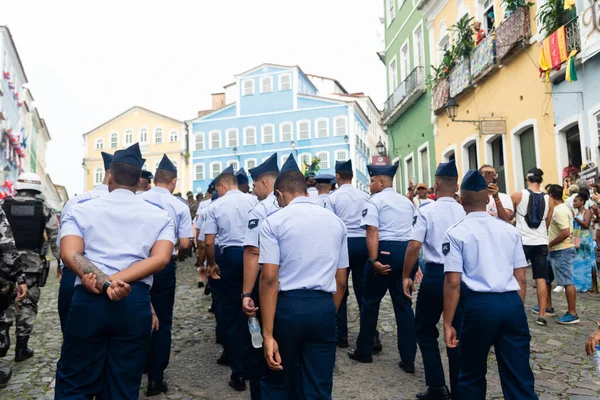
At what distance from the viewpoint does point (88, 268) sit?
127 inches

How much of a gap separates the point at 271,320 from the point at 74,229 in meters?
1.37

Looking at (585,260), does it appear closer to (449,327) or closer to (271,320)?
(449,327)

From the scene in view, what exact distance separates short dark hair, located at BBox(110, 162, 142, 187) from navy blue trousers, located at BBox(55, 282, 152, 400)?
26.7 inches

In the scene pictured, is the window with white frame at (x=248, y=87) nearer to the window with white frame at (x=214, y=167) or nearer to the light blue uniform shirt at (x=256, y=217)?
the window with white frame at (x=214, y=167)

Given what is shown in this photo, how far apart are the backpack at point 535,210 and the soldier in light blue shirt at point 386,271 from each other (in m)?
2.45

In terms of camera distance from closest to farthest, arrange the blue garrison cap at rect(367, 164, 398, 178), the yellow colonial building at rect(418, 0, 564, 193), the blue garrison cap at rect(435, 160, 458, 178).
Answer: the blue garrison cap at rect(435, 160, 458, 178), the blue garrison cap at rect(367, 164, 398, 178), the yellow colonial building at rect(418, 0, 564, 193)

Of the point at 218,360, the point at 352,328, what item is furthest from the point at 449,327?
the point at 352,328

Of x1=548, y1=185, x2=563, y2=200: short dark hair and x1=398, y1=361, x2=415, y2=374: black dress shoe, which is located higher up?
x1=548, y1=185, x2=563, y2=200: short dark hair

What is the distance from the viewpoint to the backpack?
747 centimetres

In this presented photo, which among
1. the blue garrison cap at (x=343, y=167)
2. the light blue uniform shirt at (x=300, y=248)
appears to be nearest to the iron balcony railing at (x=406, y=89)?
the blue garrison cap at (x=343, y=167)

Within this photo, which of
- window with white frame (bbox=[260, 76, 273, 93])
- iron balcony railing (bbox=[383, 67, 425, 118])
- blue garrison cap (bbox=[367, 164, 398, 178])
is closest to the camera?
blue garrison cap (bbox=[367, 164, 398, 178])

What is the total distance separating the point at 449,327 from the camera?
4.04m

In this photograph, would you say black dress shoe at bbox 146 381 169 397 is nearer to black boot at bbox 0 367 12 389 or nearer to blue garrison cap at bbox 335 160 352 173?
black boot at bbox 0 367 12 389

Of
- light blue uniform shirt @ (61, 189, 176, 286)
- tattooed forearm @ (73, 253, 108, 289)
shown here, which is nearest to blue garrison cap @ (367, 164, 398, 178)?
light blue uniform shirt @ (61, 189, 176, 286)
